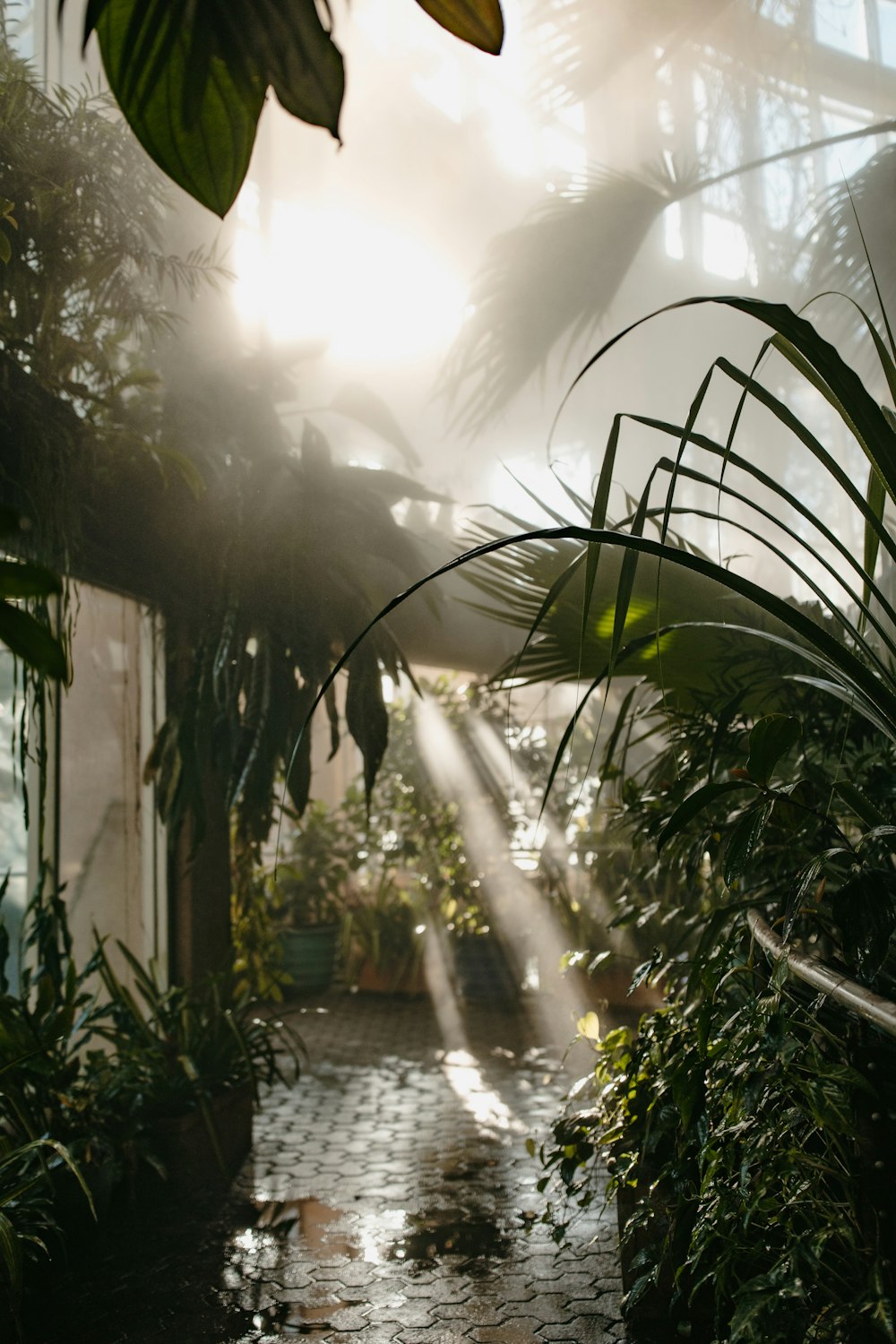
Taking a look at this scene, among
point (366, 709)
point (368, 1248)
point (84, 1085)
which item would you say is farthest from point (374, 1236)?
point (366, 709)

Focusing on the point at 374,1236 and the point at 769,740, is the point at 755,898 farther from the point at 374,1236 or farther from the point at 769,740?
the point at 374,1236

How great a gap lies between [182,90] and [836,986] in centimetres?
72

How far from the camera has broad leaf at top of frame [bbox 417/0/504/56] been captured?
1.79ft

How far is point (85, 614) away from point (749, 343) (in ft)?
7.45

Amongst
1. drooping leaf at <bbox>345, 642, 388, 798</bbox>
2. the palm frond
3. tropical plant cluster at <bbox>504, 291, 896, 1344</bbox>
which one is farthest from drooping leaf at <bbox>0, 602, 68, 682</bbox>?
Result: the palm frond

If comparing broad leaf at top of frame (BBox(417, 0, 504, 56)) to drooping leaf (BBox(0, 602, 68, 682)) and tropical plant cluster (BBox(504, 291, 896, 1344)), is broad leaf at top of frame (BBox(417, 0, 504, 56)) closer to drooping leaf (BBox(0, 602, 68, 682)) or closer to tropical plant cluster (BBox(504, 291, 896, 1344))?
tropical plant cluster (BBox(504, 291, 896, 1344))

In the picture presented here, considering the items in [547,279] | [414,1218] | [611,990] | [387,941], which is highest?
[547,279]

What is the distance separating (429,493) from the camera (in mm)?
2980

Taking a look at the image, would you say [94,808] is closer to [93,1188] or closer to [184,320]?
[93,1188]

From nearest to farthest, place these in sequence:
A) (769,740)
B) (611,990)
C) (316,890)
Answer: (769,740) → (611,990) → (316,890)

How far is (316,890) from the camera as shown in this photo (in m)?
4.65

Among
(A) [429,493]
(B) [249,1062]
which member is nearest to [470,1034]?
(B) [249,1062]

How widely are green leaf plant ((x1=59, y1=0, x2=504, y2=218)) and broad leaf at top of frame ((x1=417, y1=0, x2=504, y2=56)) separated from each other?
0.03 meters

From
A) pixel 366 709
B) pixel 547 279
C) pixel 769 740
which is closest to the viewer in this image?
pixel 769 740
